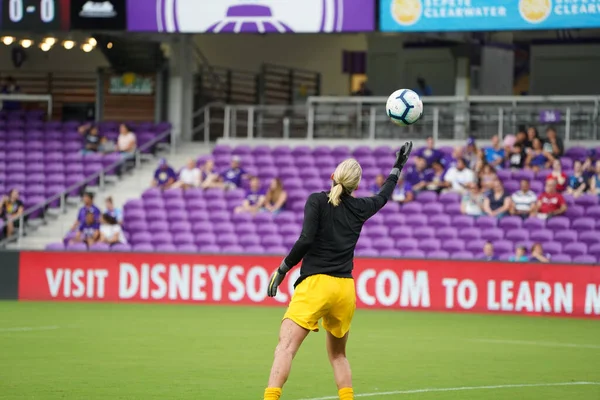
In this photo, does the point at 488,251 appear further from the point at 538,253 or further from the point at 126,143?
the point at 126,143

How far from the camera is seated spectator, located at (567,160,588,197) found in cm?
2384

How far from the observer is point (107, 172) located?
2867 cm

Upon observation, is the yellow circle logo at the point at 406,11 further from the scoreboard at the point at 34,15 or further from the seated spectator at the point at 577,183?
the scoreboard at the point at 34,15

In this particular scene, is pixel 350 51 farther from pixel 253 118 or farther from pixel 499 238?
pixel 499 238

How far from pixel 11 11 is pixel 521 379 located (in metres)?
18.8

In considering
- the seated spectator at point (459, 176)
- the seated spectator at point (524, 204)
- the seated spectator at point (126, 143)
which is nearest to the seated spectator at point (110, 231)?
the seated spectator at point (126, 143)

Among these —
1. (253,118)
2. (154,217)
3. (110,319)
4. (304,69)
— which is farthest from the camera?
(304,69)

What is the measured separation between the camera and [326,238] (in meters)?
8.75

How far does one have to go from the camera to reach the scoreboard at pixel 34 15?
90.0ft

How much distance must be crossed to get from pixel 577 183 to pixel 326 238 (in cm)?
1612

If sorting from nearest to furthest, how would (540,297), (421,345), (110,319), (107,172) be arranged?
1. (421,345)
2. (110,319)
3. (540,297)
4. (107,172)

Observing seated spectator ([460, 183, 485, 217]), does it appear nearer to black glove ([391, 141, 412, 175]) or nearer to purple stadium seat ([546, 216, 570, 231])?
purple stadium seat ([546, 216, 570, 231])

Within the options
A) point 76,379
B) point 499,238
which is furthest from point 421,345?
point 499,238

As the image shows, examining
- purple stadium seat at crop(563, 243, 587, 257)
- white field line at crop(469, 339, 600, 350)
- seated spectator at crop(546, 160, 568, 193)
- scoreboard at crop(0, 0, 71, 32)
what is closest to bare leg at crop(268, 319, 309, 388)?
white field line at crop(469, 339, 600, 350)
